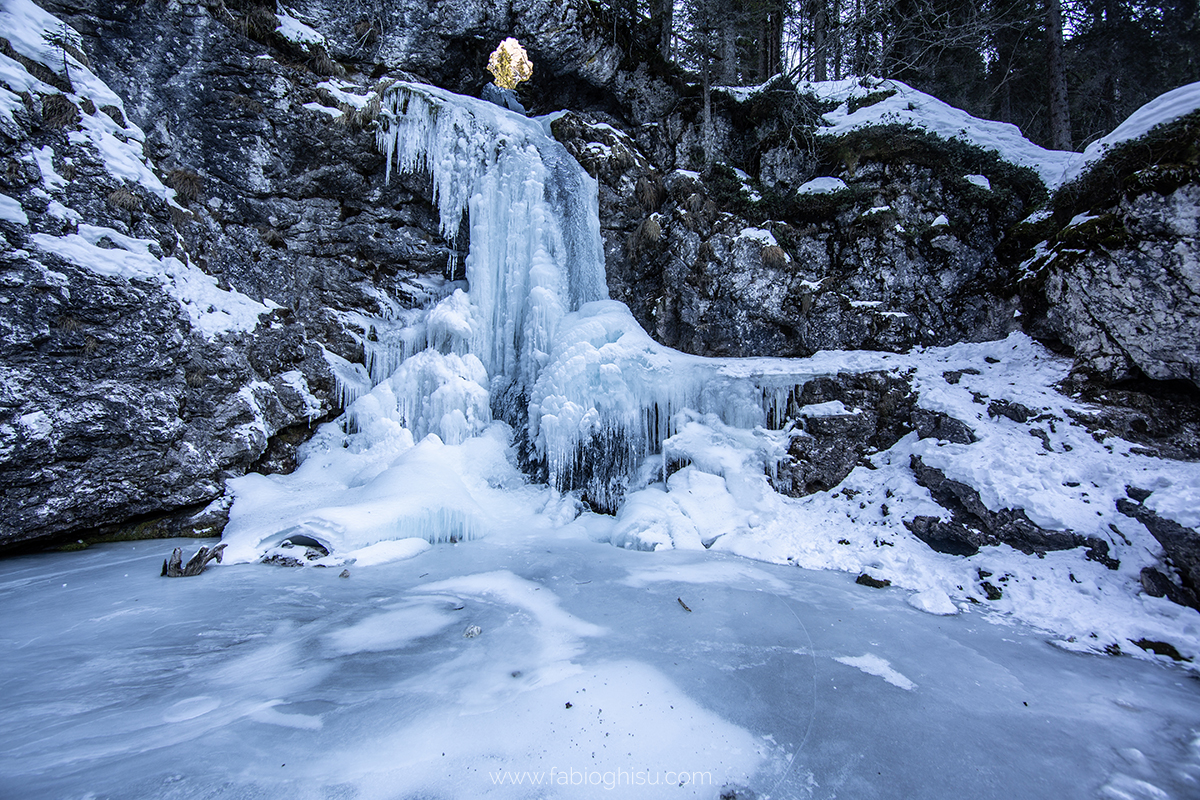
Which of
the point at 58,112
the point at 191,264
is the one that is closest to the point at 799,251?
the point at 191,264

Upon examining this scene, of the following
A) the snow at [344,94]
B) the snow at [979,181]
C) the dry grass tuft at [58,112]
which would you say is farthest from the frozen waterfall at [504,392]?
the snow at [979,181]

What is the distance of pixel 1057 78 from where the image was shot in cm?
1038

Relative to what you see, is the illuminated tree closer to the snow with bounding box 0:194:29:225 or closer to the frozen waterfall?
the frozen waterfall

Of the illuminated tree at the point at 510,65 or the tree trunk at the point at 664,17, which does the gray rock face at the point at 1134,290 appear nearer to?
the illuminated tree at the point at 510,65

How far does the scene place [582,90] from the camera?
11570 millimetres

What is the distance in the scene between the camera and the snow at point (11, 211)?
17.0 feet

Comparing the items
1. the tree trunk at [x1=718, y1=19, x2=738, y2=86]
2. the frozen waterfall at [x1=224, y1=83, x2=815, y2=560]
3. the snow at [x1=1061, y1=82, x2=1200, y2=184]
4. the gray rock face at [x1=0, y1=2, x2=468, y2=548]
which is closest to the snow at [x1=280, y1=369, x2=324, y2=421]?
the gray rock face at [x1=0, y1=2, x2=468, y2=548]

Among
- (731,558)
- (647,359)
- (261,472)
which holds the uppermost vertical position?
(647,359)

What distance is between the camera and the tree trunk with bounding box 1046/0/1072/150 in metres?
10.2

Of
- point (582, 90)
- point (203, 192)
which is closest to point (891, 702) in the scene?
point (203, 192)

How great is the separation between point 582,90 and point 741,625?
40.8ft

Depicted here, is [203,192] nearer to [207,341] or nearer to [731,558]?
[207,341]

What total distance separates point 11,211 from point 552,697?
788 centimetres

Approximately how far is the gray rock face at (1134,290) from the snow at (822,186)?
366 cm
